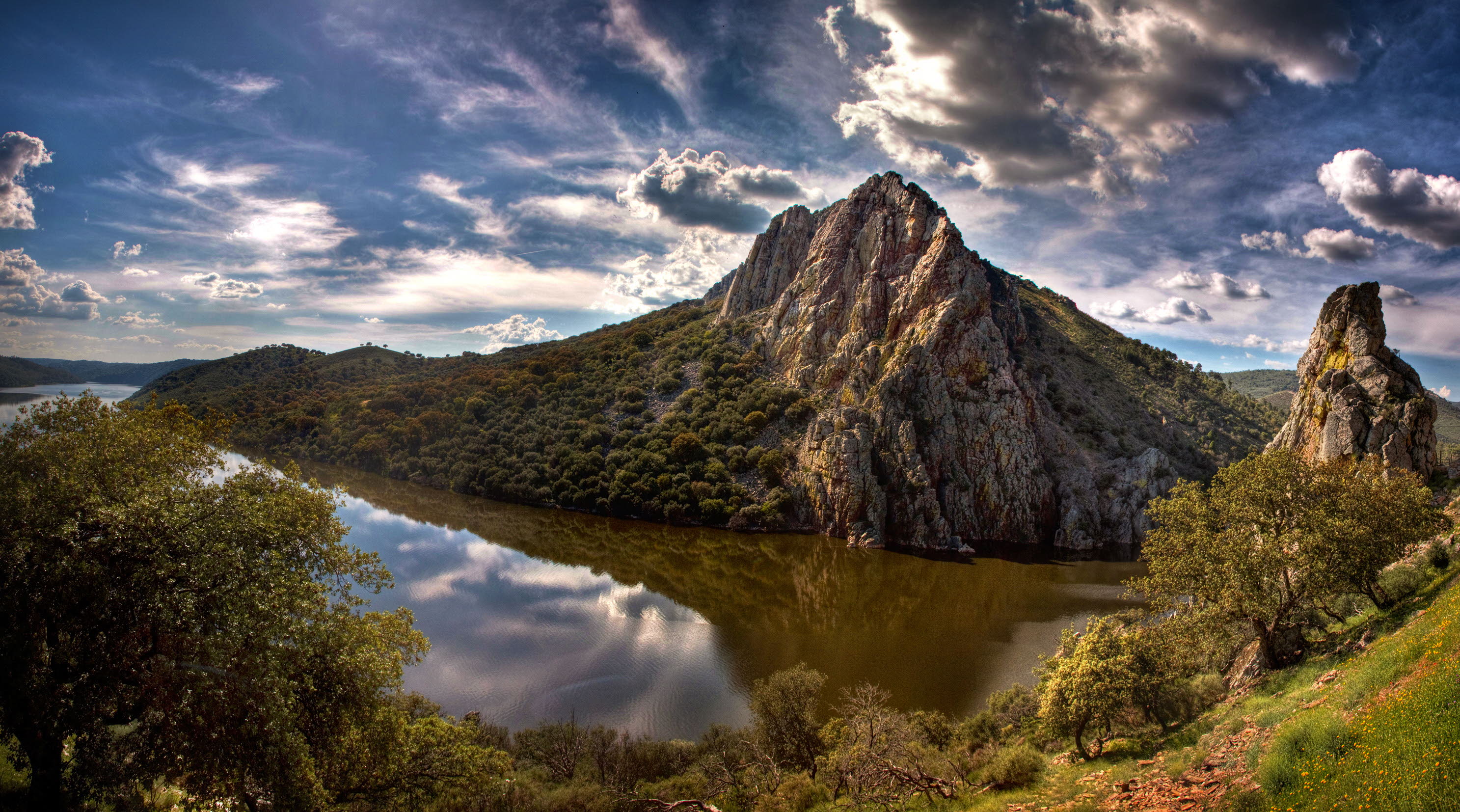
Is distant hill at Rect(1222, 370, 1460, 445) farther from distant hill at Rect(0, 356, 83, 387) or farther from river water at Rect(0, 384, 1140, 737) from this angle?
distant hill at Rect(0, 356, 83, 387)

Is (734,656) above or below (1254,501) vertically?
below

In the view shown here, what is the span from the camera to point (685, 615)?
33312 millimetres

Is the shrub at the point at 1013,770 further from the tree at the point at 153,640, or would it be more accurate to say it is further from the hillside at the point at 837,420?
the hillside at the point at 837,420

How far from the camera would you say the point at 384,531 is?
1932 inches

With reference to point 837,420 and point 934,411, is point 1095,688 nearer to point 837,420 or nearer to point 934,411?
point 837,420

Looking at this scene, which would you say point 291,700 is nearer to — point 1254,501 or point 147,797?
point 147,797

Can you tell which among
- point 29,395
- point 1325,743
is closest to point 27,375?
point 29,395

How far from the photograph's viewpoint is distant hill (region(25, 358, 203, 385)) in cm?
13700

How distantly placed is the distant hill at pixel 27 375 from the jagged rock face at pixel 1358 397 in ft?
373

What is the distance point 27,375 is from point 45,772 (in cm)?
11088

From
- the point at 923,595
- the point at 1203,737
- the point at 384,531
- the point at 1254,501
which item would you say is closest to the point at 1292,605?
the point at 1254,501

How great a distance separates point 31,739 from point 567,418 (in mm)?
61916

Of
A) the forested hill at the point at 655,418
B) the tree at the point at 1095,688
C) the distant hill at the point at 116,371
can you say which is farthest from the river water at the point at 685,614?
the distant hill at the point at 116,371

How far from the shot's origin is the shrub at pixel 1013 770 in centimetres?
1460
